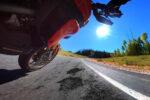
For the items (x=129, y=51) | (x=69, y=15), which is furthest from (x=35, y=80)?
(x=129, y=51)

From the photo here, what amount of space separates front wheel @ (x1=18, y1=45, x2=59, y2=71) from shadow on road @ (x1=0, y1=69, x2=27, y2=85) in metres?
0.18

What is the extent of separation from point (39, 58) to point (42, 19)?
1.70 m

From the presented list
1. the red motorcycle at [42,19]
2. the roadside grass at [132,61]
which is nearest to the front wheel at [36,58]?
the red motorcycle at [42,19]

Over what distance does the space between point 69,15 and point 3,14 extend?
861mm

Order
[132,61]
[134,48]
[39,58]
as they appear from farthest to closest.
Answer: [134,48], [132,61], [39,58]

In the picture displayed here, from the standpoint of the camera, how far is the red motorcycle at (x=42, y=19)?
3504 mm

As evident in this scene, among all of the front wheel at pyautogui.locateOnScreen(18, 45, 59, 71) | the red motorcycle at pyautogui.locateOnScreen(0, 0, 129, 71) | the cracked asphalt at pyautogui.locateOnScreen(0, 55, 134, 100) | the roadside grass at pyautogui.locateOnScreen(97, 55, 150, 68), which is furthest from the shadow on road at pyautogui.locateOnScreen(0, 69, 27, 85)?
the roadside grass at pyautogui.locateOnScreen(97, 55, 150, 68)

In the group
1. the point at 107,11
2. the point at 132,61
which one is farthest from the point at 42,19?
the point at 132,61

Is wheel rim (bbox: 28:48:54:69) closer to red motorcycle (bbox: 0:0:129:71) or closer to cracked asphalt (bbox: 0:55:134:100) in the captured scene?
cracked asphalt (bbox: 0:55:134:100)

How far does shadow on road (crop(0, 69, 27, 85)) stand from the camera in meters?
4.47

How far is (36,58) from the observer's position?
17.0ft

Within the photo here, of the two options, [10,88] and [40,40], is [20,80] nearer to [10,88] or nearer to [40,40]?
[10,88]

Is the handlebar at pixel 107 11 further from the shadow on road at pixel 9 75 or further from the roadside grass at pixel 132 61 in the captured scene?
the roadside grass at pixel 132 61

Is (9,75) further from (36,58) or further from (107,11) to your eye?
(107,11)
